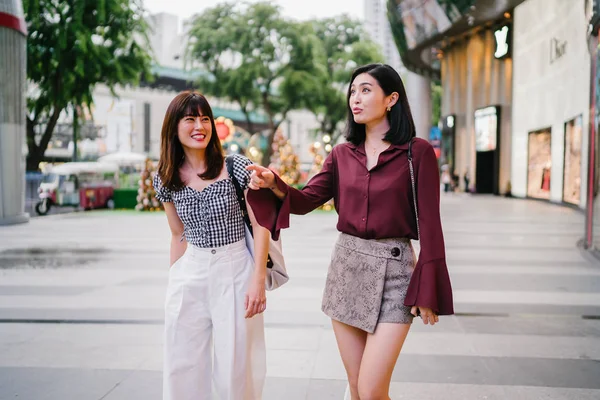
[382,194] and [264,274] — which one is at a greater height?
[382,194]

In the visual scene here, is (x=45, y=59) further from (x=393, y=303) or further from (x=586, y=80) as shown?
(x=393, y=303)

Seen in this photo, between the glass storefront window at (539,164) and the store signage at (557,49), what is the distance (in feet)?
9.34

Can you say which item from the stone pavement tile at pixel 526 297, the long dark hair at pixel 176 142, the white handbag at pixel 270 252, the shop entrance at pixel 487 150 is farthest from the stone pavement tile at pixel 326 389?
the shop entrance at pixel 487 150

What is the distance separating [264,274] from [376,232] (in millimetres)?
561

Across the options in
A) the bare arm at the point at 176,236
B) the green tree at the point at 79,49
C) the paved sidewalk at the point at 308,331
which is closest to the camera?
the bare arm at the point at 176,236

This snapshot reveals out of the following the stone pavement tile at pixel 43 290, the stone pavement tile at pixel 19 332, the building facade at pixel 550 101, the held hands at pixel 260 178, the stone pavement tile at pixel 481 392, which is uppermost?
the building facade at pixel 550 101

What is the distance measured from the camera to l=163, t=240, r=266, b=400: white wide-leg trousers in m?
2.71

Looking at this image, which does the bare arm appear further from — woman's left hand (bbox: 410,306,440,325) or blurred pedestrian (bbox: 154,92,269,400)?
woman's left hand (bbox: 410,306,440,325)

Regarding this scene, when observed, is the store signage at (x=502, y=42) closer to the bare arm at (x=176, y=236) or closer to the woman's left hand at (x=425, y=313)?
the bare arm at (x=176, y=236)

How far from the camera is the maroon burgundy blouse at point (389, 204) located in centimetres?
240

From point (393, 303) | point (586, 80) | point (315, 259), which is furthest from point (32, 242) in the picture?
point (586, 80)

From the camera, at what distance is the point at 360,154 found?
8.64ft

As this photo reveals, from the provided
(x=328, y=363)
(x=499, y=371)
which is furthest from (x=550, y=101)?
(x=328, y=363)

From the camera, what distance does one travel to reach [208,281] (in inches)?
106
